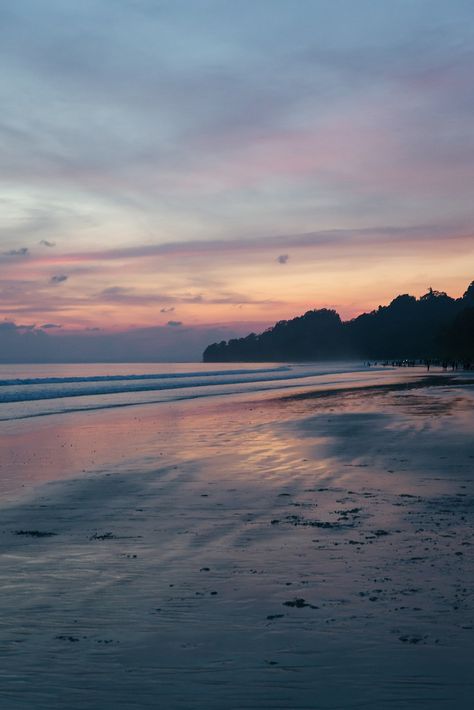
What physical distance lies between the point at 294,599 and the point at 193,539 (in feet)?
9.02

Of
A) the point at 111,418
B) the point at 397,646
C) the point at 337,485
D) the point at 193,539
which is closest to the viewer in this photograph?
the point at 397,646

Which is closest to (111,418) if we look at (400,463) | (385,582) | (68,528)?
(400,463)

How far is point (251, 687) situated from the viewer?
502cm

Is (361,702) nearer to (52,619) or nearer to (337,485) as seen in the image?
(52,619)

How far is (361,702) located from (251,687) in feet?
2.60

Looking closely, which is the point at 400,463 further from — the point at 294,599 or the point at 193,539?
the point at 294,599

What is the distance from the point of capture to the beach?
16.7 ft

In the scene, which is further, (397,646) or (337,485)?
(337,485)

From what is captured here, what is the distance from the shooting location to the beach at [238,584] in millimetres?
5078

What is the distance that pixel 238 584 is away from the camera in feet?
24.1

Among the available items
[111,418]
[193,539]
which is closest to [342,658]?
[193,539]

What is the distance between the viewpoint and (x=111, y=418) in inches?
1257

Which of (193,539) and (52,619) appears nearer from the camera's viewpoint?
(52,619)

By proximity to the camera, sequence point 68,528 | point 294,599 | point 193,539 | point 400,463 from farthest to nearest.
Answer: point 400,463
point 68,528
point 193,539
point 294,599
